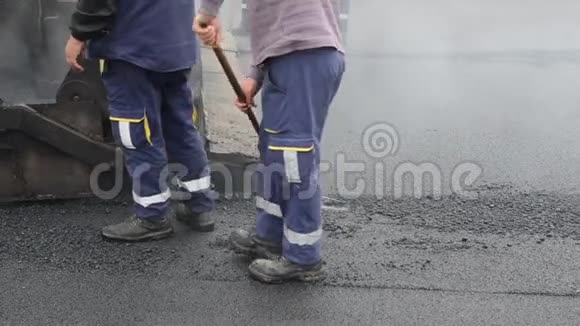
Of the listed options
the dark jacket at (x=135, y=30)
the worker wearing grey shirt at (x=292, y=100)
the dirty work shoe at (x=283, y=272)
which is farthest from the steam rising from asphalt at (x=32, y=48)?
the dirty work shoe at (x=283, y=272)

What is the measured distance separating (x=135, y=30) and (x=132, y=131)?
472 mm

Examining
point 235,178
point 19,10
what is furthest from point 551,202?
point 19,10

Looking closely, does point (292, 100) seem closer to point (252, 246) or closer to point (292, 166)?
point (292, 166)

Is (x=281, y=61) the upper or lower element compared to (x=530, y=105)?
upper

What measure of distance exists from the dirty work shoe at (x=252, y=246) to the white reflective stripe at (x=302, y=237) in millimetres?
203

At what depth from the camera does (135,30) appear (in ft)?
10.1

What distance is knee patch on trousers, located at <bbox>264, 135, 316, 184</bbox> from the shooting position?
2.84m

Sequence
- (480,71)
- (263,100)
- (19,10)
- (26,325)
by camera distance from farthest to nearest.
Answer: (480,71) < (19,10) < (263,100) < (26,325)

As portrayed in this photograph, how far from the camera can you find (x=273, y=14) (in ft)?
9.12

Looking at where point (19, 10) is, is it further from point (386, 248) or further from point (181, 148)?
point (386, 248)

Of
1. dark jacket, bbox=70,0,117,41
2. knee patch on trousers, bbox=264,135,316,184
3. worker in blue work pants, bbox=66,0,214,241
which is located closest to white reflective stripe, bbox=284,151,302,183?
knee patch on trousers, bbox=264,135,316,184

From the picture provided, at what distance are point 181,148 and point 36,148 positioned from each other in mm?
806

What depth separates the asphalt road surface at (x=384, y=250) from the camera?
2869mm

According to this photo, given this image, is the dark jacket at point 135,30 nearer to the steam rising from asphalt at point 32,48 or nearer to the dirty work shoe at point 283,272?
the dirty work shoe at point 283,272
